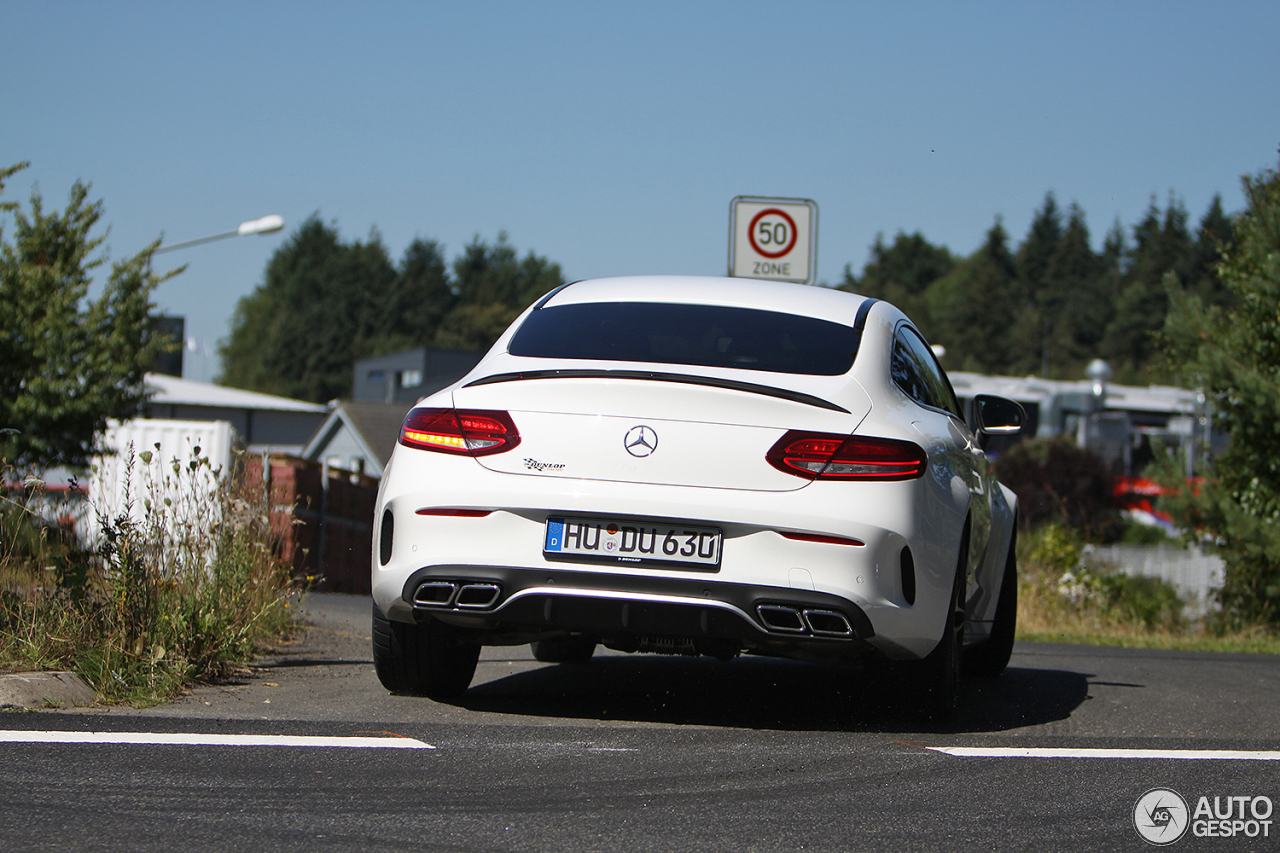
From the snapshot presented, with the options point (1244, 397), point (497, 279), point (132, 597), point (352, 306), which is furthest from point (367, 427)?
point (497, 279)

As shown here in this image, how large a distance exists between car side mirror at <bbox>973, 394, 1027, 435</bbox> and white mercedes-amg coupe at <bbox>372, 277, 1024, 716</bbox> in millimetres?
1611

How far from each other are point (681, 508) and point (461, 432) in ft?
2.76

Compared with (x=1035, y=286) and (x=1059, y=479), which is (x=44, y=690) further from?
(x=1035, y=286)

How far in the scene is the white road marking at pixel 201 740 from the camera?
4578 millimetres

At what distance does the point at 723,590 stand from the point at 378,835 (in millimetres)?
1679

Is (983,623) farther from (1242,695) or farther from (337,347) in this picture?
(337,347)

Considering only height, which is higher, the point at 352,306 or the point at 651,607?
the point at 352,306

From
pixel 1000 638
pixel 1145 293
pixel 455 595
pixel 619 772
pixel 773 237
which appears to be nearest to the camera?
pixel 619 772

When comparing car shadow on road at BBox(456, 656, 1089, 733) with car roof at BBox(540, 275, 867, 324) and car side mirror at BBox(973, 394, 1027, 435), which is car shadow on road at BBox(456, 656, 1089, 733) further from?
car roof at BBox(540, 275, 867, 324)

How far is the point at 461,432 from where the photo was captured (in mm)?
5191

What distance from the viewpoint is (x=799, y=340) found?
5.65 meters

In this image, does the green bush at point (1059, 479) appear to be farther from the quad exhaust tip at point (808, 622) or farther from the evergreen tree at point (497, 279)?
the evergreen tree at point (497, 279)

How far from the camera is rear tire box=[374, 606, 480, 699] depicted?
5621 millimetres

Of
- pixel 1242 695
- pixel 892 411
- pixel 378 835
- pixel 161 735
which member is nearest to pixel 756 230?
pixel 1242 695
